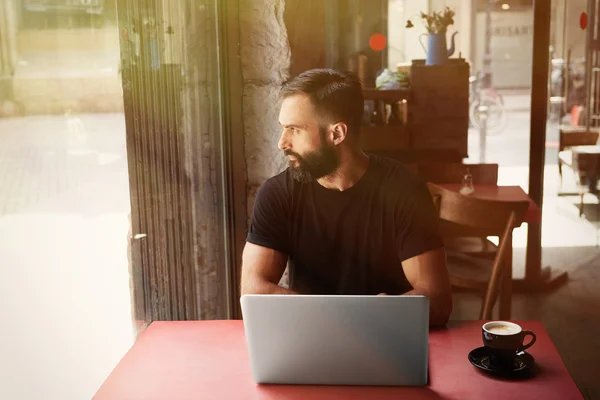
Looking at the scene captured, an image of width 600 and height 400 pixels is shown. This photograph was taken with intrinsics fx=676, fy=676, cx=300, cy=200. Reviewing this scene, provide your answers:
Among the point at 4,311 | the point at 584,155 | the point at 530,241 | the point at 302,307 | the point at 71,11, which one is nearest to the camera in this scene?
the point at 302,307

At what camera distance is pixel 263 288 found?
74.7 inches

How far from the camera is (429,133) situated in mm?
4367

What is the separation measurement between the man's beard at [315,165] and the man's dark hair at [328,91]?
4.3 inches

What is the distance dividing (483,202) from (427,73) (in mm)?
2000

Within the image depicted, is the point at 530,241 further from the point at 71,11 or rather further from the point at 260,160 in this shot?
the point at 71,11

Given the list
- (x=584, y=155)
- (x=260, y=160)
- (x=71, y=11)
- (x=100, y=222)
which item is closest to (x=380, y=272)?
(x=260, y=160)

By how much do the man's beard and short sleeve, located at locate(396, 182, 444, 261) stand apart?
9.4 inches

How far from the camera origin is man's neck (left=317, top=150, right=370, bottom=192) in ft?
6.72

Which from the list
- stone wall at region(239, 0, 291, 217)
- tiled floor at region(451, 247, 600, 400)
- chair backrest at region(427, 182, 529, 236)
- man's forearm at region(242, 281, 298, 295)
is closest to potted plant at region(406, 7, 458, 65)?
tiled floor at region(451, 247, 600, 400)

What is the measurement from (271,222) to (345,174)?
10.6 inches

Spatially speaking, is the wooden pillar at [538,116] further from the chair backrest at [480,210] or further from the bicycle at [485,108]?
the bicycle at [485,108]

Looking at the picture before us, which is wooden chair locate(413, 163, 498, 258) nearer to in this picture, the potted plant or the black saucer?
the potted plant

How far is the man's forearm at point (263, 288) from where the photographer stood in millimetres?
1873

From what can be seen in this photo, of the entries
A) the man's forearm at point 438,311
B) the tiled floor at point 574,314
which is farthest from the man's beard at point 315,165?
the tiled floor at point 574,314
